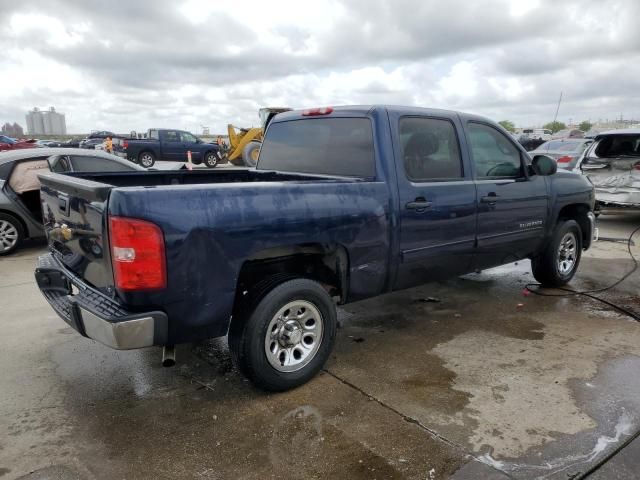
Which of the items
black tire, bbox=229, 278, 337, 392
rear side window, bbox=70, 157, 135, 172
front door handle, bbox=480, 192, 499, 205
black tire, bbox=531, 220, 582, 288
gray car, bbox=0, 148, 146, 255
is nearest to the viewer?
black tire, bbox=229, 278, 337, 392

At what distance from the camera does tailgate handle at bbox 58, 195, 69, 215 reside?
10.4 feet

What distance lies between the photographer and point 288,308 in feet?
10.8

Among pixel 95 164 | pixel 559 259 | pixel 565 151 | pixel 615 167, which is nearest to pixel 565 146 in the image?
pixel 565 151

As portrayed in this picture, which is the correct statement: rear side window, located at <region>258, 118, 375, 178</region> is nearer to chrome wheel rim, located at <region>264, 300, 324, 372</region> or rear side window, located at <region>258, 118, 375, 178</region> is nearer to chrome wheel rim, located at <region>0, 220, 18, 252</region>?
chrome wheel rim, located at <region>264, 300, 324, 372</region>

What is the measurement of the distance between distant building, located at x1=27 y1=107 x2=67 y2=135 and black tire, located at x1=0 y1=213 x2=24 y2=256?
101389 mm

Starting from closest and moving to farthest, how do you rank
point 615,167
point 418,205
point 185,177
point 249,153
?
point 418,205, point 185,177, point 615,167, point 249,153

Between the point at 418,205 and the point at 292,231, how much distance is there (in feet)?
3.89

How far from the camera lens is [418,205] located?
3832 mm

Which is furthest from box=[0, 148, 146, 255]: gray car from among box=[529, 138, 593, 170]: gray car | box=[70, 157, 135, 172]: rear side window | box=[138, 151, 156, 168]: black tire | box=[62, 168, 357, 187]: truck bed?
box=[138, 151, 156, 168]: black tire

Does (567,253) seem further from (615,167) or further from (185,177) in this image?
(615,167)

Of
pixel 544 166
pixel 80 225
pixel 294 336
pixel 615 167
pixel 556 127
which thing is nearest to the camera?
pixel 80 225

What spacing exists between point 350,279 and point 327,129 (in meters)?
1.35

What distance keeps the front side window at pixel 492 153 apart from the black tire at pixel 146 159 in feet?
68.6

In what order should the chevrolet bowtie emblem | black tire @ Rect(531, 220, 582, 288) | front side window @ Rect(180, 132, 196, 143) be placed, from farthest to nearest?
front side window @ Rect(180, 132, 196, 143)
black tire @ Rect(531, 220, 582, 288)
the chevrolet bowtie emblem
